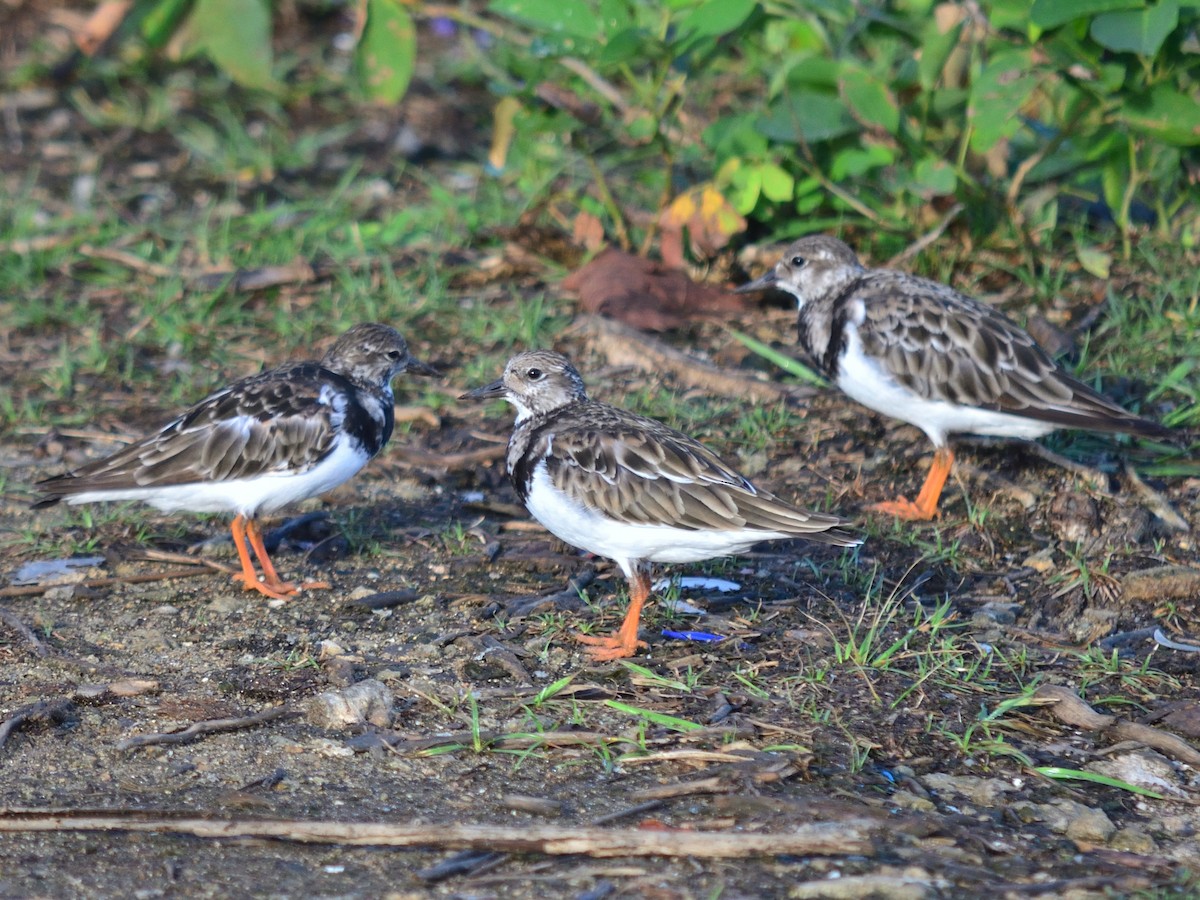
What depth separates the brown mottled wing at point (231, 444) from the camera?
5062 mm

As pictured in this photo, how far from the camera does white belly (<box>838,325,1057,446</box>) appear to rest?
218 inches

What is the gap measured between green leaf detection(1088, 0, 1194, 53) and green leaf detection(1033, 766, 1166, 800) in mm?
3248

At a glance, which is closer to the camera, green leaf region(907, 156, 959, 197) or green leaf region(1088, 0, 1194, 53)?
green leaf region(1088, 0, 1194, 53)

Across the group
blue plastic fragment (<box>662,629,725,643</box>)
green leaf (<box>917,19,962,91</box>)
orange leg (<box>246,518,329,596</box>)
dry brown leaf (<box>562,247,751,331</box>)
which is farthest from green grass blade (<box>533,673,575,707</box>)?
green leaf (<box>917,19,962,91</box>)

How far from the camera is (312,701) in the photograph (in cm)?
411

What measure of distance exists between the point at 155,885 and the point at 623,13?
4435 millimetres

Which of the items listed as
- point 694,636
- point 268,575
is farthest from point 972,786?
point 268,575

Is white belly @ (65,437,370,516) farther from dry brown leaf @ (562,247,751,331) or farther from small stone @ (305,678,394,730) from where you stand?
dry brown leaf @ (562,247,751,331)

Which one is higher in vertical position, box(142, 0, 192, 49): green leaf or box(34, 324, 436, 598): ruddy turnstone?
box(142, 0, 192, 49): green leaf

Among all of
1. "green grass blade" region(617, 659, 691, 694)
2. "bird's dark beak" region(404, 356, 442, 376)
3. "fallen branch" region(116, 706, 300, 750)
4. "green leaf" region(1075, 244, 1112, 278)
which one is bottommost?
"fallen branch" region(116, 706, 300, 750)

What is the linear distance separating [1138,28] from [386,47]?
331 cm

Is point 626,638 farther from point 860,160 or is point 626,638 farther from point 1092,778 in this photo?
point 860,160

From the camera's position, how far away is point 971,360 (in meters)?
5.62

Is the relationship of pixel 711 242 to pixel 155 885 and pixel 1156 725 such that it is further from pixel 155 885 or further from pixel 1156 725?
pixel 155 885
